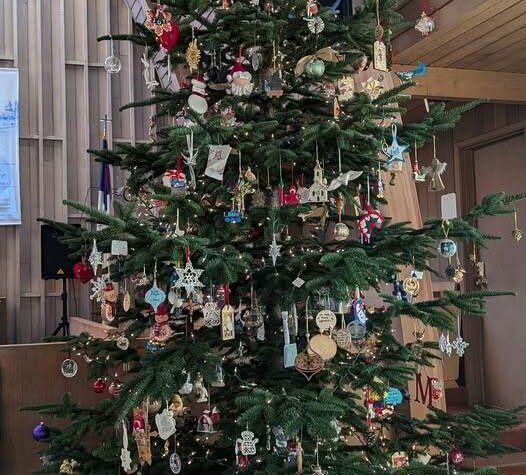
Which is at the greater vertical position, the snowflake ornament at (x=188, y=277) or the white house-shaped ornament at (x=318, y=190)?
the white house-shaped ornament at (x=318, y=190)

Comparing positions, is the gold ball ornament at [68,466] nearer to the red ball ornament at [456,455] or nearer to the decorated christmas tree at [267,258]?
the decorated christmas tree at [267,258]

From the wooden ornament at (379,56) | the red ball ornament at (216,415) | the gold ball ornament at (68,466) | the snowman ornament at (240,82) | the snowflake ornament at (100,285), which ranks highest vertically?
the wooden ornament at (379,56)

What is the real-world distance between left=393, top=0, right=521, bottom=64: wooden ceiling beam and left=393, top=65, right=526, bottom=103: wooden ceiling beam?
11 cm

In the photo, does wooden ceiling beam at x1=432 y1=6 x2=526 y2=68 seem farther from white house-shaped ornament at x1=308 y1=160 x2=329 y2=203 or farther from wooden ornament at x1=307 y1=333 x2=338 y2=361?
wooden ornament at x1=307 y1=333 x2=338 y2=361

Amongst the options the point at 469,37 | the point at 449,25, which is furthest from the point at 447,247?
the point at 469,37

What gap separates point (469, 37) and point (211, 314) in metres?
1.92

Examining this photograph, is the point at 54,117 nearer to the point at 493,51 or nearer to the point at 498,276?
the point at 498,276

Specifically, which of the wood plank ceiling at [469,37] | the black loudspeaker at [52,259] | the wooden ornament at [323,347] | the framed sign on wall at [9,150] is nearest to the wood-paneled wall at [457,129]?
the wood plank ceiling at [469,37]

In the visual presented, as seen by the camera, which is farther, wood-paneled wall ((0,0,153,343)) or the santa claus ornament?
wood-paneled wall ((0,0,153,343))

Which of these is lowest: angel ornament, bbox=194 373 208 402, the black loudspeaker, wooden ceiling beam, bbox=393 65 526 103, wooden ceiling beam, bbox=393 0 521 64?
angel ornament, bbox=194 373 208 402

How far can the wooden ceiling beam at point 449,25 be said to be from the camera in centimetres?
258

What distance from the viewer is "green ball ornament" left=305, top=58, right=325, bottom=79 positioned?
5.80 feet

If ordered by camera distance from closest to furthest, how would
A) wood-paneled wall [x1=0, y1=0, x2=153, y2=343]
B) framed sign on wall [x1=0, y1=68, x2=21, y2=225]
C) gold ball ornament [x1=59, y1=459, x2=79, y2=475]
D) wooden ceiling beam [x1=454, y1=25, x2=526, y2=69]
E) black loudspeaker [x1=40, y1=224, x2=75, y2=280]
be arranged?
gold ball ornament [x1=59, y1=459, x2=79, y2=475], wooden ceiling beam [x1=454, y1=25, x2=526, y2=69], black loudspeaker [x1=40, y1=224, x2=75, y2=280], framed sign on wall [x1=0, y1=68, x2=21, y2=225], wood-paneled wall [x1=0, y1=0, x2=153, y2=343]

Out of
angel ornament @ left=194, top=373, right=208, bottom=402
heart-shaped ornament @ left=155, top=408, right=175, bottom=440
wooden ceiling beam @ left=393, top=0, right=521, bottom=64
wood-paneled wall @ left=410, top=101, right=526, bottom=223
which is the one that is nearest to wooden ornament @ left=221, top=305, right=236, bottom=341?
angel ornament @ left=194, top=373, right=208, bottom=402
